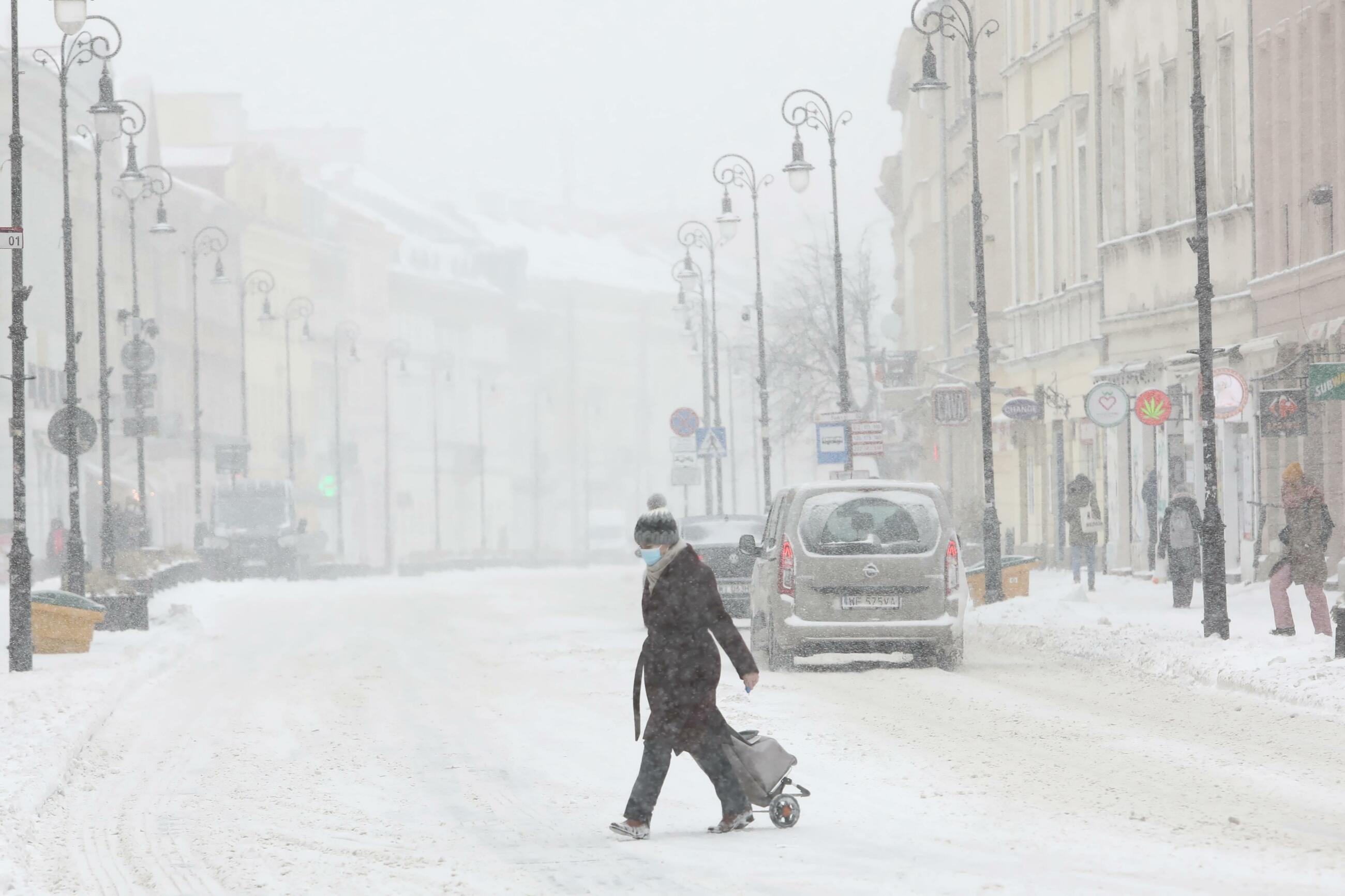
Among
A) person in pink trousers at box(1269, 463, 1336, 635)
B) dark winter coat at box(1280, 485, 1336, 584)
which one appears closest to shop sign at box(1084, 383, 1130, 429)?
person in pink trousers at box(1269, 463, 1336, 635)

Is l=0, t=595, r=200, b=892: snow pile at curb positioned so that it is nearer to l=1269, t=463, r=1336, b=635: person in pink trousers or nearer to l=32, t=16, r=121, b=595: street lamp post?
l=32, t=16, r=121, b=595: street lamp post

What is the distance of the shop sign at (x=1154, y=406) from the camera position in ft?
101

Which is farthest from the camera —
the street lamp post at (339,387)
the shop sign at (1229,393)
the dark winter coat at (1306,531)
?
the street lamp post at (339,387)

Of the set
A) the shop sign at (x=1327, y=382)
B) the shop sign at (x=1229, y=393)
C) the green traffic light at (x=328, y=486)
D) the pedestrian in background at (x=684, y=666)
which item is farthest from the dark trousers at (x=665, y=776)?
the green traffic light at (x=328, y=486)

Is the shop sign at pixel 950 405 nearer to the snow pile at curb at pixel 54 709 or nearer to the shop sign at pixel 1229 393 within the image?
the shop sign at pixel 1229 393

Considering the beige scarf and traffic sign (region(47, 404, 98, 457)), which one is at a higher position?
traffic sign (region(47, 404, 98, 457))

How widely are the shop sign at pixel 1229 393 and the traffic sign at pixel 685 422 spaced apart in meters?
29.0

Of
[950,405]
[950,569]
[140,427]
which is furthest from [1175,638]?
[140,427]

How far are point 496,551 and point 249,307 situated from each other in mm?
14534

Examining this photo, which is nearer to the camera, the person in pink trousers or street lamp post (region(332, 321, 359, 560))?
the person in pink trousers

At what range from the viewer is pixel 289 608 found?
4200cm

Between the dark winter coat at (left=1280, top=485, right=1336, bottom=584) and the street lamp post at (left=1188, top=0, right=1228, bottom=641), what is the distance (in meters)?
0.91

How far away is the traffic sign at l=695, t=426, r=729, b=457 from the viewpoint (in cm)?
6003

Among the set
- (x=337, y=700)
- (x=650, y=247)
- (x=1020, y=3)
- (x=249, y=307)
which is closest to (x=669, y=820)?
(x=337, y=700)
